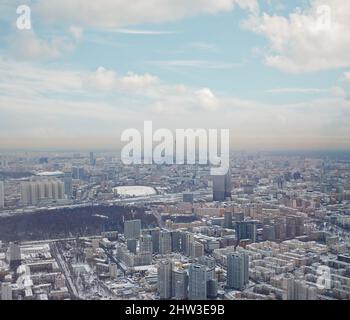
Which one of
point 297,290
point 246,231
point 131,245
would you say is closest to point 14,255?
point 131,245

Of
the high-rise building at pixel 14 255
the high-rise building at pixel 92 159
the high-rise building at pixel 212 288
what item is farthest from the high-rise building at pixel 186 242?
the high-rise building at pixel 14 255

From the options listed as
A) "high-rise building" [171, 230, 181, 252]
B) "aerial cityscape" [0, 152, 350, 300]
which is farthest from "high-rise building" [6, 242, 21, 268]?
"high-rise building" [171, 230, 181, 252]

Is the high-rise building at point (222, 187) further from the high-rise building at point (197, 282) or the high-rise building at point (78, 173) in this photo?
the high-rise building at point (78, 173)

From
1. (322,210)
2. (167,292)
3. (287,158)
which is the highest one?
(287,158)

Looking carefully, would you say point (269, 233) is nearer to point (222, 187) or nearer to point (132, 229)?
point (222, 187)

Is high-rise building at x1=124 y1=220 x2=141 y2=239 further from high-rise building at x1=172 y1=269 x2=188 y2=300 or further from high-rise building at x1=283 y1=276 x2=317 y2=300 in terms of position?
high-rise building at x1=283 y1=276 x2=317 y2=300
